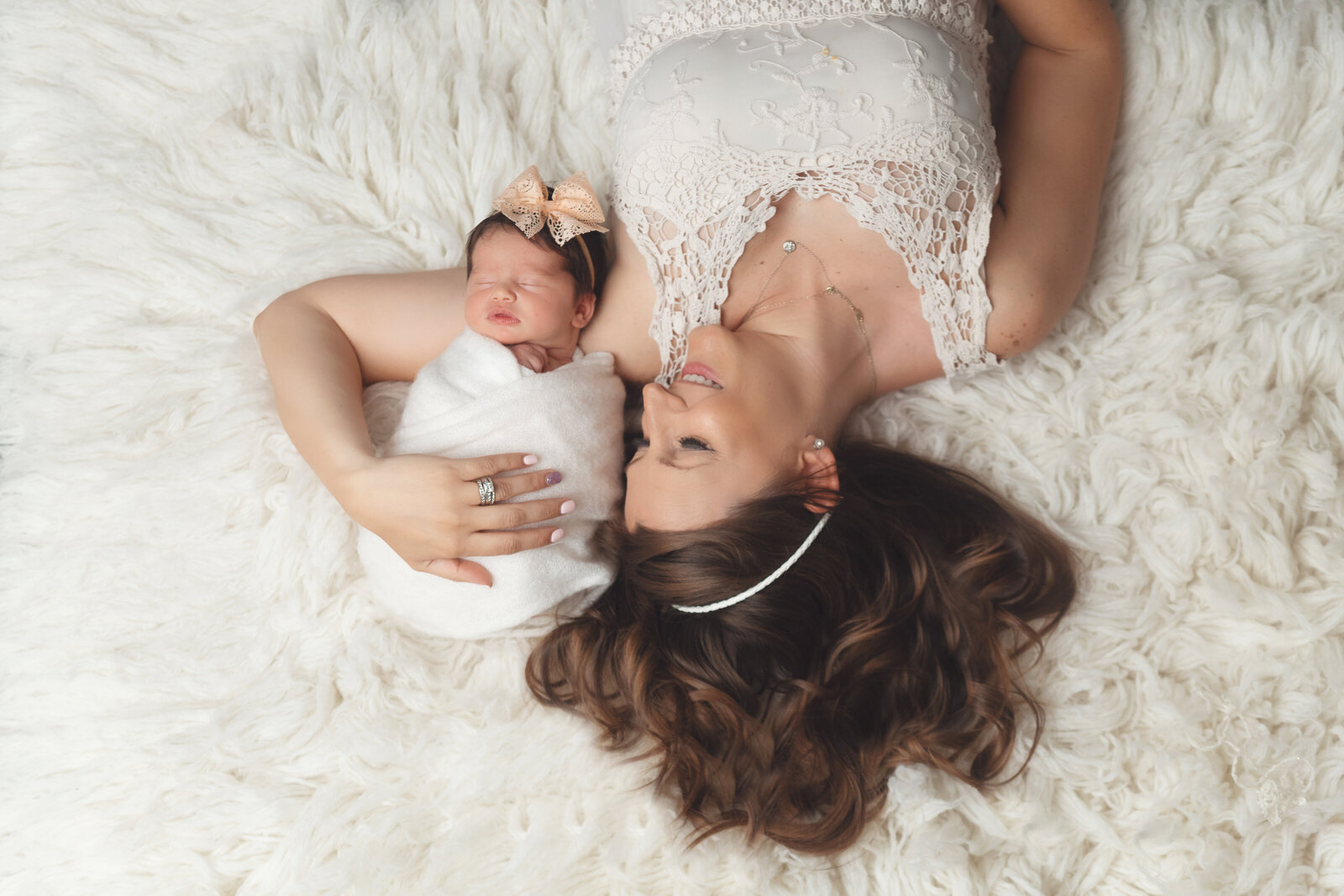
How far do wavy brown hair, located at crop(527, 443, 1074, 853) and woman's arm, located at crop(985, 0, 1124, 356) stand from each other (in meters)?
0.44

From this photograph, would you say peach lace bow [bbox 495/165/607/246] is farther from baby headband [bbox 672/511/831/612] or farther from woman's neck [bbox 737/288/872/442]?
baby headband [bbox 672/511/831/612]

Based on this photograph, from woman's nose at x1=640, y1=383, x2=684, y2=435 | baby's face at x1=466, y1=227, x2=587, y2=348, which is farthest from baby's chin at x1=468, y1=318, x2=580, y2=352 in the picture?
woman's nose at x1=640, y1=383, x2=684, y2=435

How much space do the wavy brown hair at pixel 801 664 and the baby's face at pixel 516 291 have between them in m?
0.38

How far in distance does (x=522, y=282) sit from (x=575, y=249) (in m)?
0.12

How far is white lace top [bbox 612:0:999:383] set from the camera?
5.12 feet

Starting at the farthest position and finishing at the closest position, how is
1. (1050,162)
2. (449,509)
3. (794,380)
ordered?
(1050,162), (794,380), (449,509)

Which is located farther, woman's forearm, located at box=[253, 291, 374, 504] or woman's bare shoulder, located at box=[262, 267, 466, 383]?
woman's bare shoulder, located at box=[262, 267, 466, 383]

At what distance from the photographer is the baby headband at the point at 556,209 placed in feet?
5.13

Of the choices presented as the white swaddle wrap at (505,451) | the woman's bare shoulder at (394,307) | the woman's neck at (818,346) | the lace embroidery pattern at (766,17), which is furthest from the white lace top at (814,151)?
the woman's bare shoulder at (394,307)

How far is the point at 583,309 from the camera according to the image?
5.38 ft

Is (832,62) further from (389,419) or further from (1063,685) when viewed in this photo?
(1063,685)

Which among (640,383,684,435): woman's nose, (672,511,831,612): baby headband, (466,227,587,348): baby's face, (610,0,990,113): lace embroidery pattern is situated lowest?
(672,511,831,612): baby headband

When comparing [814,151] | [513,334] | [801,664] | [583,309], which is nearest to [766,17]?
[814,151]

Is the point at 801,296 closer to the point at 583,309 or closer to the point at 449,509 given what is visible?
the point at 583,309
